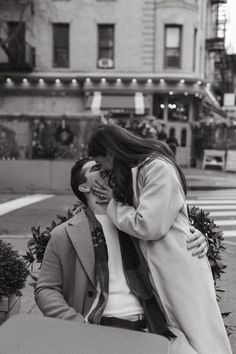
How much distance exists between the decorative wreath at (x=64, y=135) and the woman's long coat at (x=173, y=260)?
1290 centimetres

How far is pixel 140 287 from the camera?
2.42 m

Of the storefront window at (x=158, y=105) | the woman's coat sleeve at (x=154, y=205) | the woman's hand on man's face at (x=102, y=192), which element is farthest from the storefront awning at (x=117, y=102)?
the woman's coat sleeve at (x=154, y=205)

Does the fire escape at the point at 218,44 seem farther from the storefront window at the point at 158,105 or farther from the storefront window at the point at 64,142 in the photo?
the storefront window at the point at 64,142

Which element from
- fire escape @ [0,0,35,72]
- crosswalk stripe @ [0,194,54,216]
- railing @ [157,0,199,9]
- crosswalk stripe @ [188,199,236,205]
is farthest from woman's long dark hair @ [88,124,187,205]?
railing @ [157,0,199,9]

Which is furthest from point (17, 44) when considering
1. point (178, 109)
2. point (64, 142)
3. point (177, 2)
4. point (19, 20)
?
point (64, 142)

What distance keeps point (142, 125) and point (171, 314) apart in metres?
14.4

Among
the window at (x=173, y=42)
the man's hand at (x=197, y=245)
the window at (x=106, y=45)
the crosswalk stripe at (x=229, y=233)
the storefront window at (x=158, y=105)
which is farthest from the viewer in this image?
the storefront window at (x=158, y=105)

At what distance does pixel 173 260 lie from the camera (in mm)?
2322

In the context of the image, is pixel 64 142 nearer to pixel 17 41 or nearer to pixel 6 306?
pixel 17 41

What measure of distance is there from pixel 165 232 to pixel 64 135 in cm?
1313

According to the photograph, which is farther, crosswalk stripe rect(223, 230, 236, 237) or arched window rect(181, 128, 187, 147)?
arched window rect(181, 128, 187, 147)

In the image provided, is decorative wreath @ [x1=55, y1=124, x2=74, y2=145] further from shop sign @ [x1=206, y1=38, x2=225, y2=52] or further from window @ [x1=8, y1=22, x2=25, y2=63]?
shop sign @ [x1=206, y1=38, x2=225, y2=52]

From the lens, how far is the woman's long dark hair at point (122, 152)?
7.90 ft

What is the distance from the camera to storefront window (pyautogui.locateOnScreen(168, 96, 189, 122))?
24.5 m
